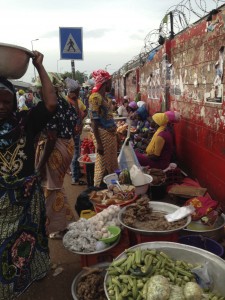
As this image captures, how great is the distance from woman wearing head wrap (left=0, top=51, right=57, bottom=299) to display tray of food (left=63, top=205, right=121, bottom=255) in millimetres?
563

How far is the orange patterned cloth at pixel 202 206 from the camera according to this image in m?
3.75

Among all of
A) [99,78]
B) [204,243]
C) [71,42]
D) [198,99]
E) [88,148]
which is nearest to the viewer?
[204,243]

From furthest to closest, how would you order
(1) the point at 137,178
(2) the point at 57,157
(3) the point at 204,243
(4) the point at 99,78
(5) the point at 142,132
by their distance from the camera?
1. (5) the point at 142,132
2. (4) the point at 99,78
3. (1) the point at 137,178
4. (2) the point at 57,157
5. (3) the point at 204,243

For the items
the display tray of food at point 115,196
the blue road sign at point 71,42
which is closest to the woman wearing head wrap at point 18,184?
the display tray of food at point 115,196

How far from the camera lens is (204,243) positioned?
3.44 metres

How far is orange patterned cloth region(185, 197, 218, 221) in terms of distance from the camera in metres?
3.75

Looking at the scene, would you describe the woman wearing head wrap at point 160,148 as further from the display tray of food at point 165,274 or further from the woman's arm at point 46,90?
the woman's arm at point 46,90

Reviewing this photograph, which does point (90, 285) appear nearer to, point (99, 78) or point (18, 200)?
point (18, 200)

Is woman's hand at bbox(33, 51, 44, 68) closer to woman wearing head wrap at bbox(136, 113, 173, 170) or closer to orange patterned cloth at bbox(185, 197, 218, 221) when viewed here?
orange patterned cloth at bbox(185, 197, 218, 221)

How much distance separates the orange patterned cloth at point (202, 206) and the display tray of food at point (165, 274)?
3.80 ft

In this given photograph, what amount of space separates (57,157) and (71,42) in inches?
174

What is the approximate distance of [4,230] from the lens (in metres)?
2.46

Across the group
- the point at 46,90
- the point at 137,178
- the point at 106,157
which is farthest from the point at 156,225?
the point at 106,157

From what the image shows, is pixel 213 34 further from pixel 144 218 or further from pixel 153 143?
pixel 144 218
